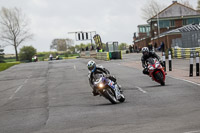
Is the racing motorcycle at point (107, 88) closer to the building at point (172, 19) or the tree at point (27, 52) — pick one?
the building at point (172, 19)

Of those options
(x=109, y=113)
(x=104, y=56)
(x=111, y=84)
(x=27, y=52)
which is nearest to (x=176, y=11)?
(x=27, y=52)

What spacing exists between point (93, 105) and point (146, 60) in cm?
496

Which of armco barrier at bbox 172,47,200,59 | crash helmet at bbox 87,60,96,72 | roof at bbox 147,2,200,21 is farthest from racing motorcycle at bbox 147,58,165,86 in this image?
roof at bbox 147,2,200,21

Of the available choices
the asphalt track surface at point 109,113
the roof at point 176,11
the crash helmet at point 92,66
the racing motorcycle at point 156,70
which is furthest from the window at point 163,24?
the crash helmet at point 92,66

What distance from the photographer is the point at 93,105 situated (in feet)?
41.0

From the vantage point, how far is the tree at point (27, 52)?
306ft

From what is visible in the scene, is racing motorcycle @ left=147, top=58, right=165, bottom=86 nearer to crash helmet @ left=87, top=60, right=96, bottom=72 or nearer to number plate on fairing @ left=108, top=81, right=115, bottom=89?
crash helmet @ left=87, top=60, right=96, bottom=72

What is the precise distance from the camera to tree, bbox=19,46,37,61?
9331 centimetres

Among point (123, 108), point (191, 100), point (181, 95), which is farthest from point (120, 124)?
point (181, 95)

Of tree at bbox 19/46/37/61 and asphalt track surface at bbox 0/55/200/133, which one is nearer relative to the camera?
asphalt track surface at bbox 0/55/200/133

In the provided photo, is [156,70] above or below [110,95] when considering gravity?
above

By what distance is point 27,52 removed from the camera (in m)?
93.4

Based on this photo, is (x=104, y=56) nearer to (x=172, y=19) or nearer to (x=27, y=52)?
(x=172, y=19)

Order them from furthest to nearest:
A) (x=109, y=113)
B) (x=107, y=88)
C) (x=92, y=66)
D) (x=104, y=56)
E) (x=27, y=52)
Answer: (x=27, y=52), (x=104, y=56), (x=92, y=66), (x=107, y=88), (x=109, y=113)
